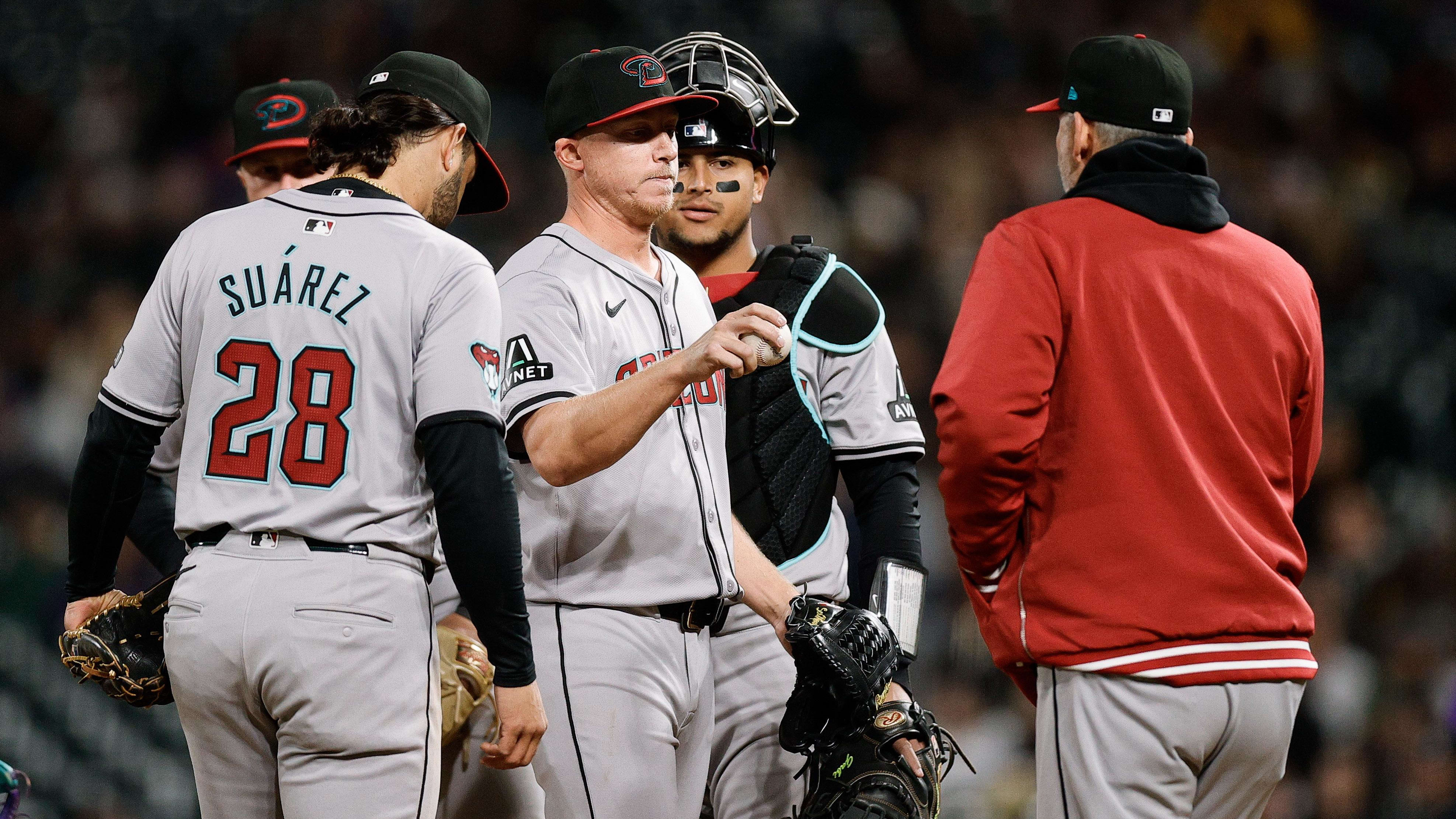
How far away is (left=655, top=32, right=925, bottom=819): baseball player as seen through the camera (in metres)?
3.04

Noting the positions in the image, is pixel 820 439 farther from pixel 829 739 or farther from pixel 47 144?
pixel 47 144

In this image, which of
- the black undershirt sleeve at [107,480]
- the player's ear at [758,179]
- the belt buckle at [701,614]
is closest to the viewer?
the black undershirt sleeve at [107,480]

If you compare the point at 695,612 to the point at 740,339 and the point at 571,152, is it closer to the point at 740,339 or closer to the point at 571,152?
the point at 740,339

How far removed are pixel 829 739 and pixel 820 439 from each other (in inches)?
29.3

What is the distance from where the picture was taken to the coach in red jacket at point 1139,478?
2492mm

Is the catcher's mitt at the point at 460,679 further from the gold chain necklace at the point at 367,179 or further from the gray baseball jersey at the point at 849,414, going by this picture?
the gold chain necklace at the point at 367,179

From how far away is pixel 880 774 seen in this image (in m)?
2.77

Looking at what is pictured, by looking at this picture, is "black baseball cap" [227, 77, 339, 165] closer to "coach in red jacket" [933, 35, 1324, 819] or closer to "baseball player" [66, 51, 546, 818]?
"baseball player" [66, 51, 546, 818]

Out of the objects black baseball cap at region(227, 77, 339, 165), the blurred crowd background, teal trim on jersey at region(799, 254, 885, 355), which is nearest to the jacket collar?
teal trim on jersey at region(799, 254, 885, 355)

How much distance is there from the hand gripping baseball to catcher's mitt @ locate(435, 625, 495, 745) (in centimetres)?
99

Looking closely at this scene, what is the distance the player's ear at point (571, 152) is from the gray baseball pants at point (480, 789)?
1.00 meters

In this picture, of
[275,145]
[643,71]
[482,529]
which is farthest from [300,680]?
[275,145]

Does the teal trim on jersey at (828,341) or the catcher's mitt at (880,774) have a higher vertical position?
the teal trim on jersey at (828,341)

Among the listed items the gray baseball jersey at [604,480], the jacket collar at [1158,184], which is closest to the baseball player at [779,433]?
the gray baseball jersey at [604,480]
